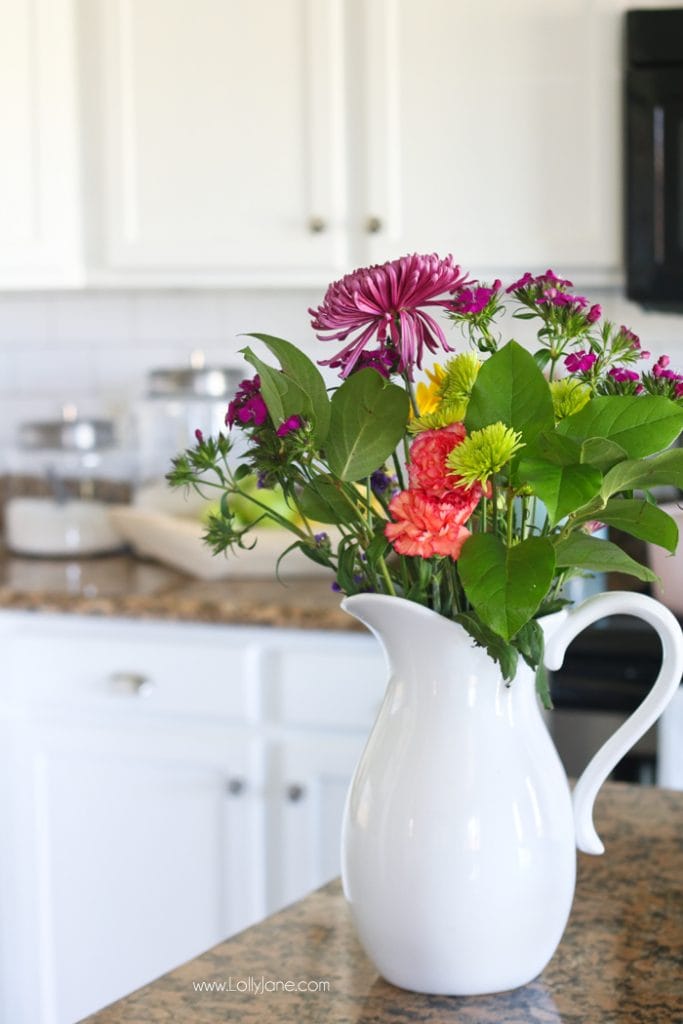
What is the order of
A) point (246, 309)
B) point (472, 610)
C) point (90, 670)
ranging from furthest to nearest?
point (246, 309) → point (90, 670) → point (472, 610)

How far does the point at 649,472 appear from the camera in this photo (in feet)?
2.29

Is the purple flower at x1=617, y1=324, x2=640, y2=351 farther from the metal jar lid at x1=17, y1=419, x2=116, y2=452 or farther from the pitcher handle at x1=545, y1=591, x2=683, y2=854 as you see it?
the metal jar lid at x1=17, y1=419, x2=116, y2=452

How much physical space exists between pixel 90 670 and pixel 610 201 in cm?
117

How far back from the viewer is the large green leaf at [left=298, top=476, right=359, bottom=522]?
2.47ft

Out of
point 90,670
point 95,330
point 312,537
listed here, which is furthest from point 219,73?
point 312,537

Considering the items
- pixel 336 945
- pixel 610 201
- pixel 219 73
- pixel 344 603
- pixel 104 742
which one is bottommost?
pixel 104 742

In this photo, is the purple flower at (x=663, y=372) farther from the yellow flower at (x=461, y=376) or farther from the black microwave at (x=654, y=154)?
the black microwave at (x=654, y=154)

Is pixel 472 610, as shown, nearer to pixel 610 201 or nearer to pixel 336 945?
pixel 336 945

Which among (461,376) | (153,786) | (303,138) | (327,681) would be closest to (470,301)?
(461,376)

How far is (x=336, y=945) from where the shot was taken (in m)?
0.87

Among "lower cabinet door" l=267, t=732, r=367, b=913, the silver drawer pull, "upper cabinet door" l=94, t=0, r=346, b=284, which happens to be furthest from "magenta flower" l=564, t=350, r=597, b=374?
"upper cabinet door" l=94, t=0, r=346, b=284

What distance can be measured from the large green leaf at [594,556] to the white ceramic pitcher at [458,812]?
0.06 meters

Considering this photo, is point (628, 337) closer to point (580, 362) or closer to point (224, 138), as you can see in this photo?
point (580, 362)

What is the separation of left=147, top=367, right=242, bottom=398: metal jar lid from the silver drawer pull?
57 cm
